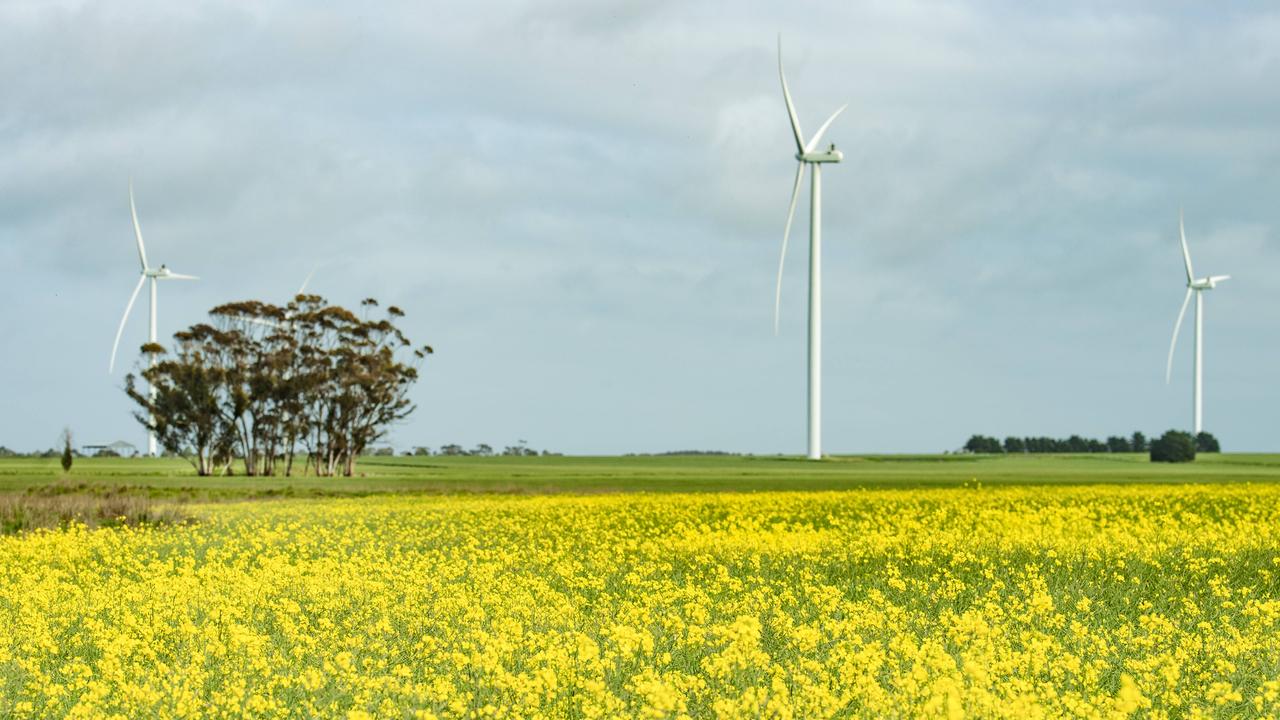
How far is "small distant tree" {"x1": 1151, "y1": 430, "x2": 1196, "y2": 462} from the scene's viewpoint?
115812 mm

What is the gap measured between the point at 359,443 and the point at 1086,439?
3796 inches

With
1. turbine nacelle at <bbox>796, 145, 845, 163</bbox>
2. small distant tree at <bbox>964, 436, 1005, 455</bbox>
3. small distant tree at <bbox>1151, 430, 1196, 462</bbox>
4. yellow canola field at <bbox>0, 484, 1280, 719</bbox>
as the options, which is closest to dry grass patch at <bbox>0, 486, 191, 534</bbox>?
yellow canola field at <bbox>0, 484, 1280, 719</bbox>

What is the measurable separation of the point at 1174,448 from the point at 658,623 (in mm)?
115888

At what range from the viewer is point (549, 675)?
7.95 meters

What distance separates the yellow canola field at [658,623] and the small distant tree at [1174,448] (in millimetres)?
100055

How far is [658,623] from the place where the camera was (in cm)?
1291

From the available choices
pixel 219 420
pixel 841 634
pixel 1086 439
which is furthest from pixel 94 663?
pixel 1086 439

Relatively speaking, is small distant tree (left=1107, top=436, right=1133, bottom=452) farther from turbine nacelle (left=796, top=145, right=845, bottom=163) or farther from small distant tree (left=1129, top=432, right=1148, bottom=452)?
turbine nacelle (left=796, top=145, right=845, bottom=163)

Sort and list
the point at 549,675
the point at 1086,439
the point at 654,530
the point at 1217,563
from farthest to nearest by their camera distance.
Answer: the point at 1086,439 < the point at 654,530 < the point at 1217,563 < the point at 549,675

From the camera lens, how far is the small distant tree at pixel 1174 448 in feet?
380

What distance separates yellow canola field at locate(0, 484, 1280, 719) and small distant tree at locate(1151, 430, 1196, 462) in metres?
100

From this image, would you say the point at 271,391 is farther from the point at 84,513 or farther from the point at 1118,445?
the point at 1118,445

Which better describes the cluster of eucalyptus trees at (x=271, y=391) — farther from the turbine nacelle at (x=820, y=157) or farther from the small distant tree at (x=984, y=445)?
the small distant tree at (x=984, y=445)

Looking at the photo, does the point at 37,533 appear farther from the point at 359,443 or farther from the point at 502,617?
the point at 359,443
